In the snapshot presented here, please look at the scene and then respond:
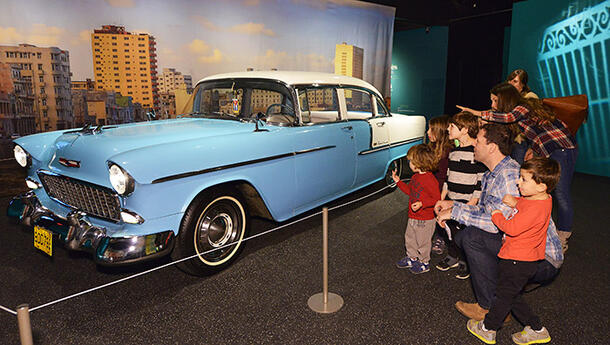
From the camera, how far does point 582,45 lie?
6.62 m

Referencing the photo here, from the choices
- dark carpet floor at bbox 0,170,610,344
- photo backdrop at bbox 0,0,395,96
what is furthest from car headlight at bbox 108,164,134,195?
photo backdrop at bbox 0,0,395,96

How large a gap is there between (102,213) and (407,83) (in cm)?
1086

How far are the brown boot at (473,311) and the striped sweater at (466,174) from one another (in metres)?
0.76

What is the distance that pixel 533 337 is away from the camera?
2340 mm

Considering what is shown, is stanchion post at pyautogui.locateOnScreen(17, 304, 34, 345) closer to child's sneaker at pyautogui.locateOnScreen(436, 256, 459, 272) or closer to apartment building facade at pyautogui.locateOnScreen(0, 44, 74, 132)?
child's sneaker at pyautogui.locateOnScreen(436, 256, 459, 272)

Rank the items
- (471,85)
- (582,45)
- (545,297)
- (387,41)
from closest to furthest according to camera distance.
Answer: (545,297)
(582,45)
(387,41)
(471,85)

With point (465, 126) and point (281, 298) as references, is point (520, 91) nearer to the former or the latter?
point (465, 126)

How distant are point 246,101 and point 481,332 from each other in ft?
9.46

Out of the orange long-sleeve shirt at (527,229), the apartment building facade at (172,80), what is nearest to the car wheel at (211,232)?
the orange long-sleeve shirt at (527,229)

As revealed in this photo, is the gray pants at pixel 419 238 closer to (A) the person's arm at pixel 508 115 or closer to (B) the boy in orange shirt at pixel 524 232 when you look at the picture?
(B) the boy in orange shirt at pixel 524 232

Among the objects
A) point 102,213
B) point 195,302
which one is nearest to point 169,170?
point 102,213

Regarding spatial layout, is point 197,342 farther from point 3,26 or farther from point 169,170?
point 3,26

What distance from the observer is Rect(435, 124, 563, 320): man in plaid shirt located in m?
2.32

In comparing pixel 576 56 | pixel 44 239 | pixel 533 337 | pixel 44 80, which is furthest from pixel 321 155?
pixel 576 56
